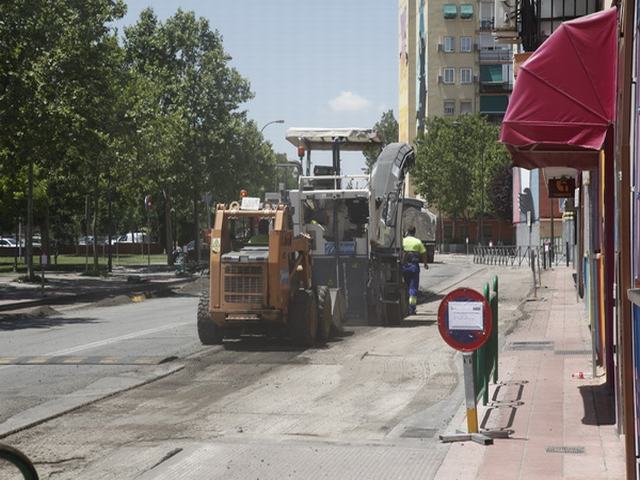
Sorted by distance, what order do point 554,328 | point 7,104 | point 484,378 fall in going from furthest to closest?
point 7,104, point 554,328, point 484,378

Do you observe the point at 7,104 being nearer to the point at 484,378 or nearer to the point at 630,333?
the point at 484,378

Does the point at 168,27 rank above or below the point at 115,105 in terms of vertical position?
above

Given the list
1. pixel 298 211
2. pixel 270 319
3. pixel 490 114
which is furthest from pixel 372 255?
pixel 490 114

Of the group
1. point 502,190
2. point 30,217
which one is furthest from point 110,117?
point 502,190

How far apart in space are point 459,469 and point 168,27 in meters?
66.9

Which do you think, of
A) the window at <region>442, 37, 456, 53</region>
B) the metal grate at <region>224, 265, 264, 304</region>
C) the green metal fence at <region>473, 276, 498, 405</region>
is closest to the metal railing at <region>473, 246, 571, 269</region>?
the metal grate at <region>224, 265, 264, 304</region>

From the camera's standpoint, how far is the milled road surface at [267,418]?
9922 millimetres

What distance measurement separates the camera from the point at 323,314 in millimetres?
20422

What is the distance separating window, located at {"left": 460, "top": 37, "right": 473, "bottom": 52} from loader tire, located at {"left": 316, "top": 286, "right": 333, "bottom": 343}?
333 ft

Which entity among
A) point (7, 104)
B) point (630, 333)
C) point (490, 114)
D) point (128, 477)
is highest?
point (490, 114)

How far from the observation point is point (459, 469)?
9492 millimetres

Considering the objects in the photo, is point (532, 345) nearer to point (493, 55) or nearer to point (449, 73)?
point (449, 73)

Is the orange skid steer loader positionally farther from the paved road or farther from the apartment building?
the apartment building

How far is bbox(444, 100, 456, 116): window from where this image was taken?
120 meters
